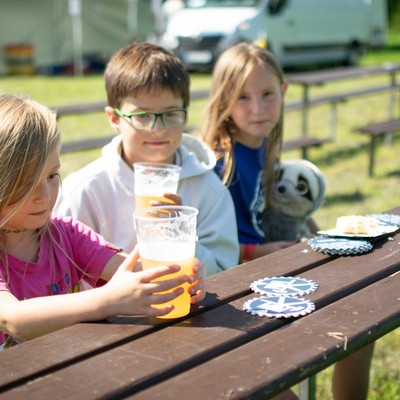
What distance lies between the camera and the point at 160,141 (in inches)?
111

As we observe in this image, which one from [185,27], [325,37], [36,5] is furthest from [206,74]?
[36,5]

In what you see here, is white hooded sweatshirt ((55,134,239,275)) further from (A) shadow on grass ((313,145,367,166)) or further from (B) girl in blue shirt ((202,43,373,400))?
(A) shadow on grass ((313,145,367,166))

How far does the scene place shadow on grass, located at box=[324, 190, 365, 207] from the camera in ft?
21.2

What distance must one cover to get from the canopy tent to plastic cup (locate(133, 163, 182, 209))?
1594 centimetres

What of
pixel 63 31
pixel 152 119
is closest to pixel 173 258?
pixel 152 119

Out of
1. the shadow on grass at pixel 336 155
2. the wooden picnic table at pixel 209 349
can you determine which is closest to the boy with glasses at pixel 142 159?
the wooden picnic table at pixel 209 349

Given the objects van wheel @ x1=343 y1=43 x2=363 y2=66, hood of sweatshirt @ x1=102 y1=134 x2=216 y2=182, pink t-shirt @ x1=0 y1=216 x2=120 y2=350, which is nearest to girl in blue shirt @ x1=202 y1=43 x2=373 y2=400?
hood of sweatshirt @ x1=102 y1=134 x2=216 y2=182

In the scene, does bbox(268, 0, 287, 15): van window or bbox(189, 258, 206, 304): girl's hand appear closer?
bbox(189, 258, 206, 304): girl's hand

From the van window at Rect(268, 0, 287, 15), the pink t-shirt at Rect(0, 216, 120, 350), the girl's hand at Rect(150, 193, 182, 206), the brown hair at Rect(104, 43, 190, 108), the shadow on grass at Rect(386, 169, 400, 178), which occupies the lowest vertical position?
the shadow on grass at Rect(386, 169, 400, 178)

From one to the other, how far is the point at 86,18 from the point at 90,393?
18237mm

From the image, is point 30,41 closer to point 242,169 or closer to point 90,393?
point 242,169

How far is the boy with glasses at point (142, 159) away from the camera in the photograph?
2781 millimetres

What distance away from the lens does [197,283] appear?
1761 millimetres

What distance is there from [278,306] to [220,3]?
15803mm
